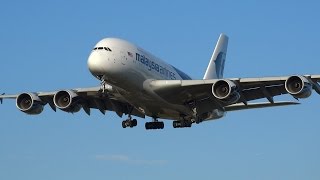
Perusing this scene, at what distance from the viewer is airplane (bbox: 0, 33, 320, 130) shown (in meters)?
45.3

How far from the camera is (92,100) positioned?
52906mm

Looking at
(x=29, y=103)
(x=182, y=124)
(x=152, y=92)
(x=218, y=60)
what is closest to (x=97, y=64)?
(x=152, y=92)

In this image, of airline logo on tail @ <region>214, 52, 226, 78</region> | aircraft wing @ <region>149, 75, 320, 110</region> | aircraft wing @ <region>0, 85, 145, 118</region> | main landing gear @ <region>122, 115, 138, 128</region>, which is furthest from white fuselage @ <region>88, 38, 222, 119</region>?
airline logo on tail @ <region>214, 52, 226, 78</region>

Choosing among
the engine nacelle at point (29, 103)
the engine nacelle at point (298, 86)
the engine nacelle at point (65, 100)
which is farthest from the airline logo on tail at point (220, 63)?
the engine nacelle at point (298, 86)

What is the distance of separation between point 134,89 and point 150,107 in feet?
12.3

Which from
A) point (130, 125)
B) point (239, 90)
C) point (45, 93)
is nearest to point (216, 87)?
point (239, 90)

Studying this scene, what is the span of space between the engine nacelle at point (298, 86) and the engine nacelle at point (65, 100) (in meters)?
15.2

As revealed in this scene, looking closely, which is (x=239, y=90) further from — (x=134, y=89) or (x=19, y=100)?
(x=19, y=100)

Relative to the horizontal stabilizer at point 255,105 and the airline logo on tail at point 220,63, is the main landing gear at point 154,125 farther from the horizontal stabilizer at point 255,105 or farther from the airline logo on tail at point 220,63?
the airline logo on tail at point 220,63

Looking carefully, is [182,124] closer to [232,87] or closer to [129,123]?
[129,123]

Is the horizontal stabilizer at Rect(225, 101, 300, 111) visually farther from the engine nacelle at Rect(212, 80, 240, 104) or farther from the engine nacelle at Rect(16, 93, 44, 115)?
the engine nacelle at Rect(16, 93, 44, 115)

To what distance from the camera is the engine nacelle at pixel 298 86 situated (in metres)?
44.6

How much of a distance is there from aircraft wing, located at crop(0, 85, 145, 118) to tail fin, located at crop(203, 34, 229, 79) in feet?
42.4

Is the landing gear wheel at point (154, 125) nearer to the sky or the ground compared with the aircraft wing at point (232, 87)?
nearer to the ground
